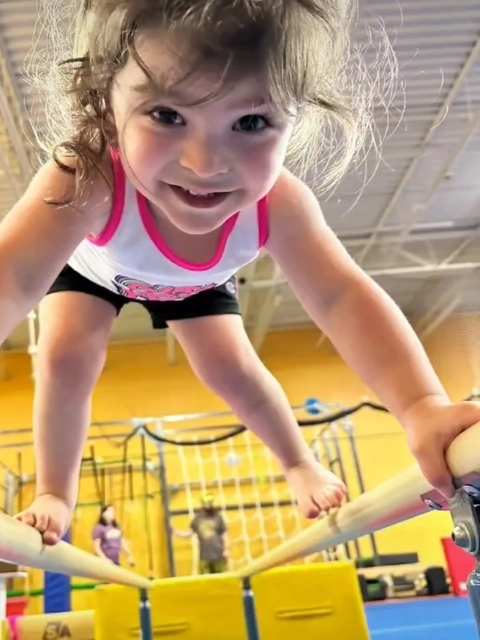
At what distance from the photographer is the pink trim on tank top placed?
840 mm

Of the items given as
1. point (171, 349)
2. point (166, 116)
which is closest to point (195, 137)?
point (166, 116)

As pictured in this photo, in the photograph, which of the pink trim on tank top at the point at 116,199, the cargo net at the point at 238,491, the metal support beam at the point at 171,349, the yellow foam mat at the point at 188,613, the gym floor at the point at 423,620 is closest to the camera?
the pink trim on tank top at the point at 116,199

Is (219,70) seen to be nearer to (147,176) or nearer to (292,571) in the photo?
(147,176)

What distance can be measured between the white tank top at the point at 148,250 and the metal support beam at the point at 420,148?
1.59m

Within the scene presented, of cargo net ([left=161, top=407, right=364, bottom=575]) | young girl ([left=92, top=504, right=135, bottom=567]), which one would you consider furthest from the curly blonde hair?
cargo net ([left=161, top=407, right=364, bottom=575])

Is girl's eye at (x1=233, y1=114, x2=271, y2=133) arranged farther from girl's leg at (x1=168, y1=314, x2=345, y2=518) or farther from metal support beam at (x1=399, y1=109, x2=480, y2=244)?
metal support beam at (x1=399, y1=109, x2=480, y2=244)

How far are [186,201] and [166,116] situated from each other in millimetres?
94

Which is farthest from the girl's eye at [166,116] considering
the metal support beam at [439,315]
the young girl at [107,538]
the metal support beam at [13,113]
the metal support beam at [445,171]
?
the metal support beam at [439,315]

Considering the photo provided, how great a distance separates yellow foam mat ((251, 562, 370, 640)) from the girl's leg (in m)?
0.75

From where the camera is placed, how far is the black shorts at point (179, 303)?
3.74 ft

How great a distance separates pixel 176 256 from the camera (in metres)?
0.92

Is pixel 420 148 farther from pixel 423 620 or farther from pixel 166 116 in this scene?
pixel 166 116

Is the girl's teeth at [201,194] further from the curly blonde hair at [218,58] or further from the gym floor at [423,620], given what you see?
the gym floor at [423,620]

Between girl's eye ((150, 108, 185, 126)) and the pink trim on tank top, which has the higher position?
the pink trim on tank top
